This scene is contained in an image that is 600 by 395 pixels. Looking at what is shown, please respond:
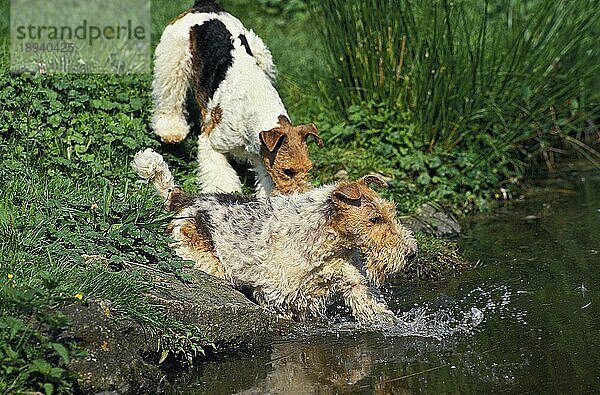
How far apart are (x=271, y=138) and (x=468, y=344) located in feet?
7.76

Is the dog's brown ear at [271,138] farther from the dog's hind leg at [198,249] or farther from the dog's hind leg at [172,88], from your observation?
the dog's hind leg at [172,88]

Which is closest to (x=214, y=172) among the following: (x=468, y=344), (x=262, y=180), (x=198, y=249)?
(x=262, y=180)

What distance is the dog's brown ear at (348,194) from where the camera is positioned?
18.5ft

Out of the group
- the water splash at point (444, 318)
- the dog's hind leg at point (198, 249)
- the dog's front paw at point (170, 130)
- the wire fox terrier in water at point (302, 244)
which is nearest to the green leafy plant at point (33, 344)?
the dog's hind leg at point (198, 249)

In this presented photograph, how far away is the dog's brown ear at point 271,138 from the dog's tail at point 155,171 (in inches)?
32.2

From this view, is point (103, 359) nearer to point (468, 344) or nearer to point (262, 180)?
point (468, 344)

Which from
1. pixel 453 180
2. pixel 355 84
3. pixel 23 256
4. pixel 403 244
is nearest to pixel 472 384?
pixel 403 244

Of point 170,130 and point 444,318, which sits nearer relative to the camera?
point 444,318

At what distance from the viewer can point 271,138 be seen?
709cm

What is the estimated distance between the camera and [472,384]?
4996 millimetres

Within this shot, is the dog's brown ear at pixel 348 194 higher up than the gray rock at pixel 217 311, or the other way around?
the dog's brown ear at pixel 348 194

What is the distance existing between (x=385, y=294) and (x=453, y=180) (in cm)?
262

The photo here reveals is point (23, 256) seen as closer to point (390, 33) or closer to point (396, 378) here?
point (396, 378)

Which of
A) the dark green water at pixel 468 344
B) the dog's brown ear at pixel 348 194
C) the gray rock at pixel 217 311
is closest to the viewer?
the dark green water at pixel 468 344
